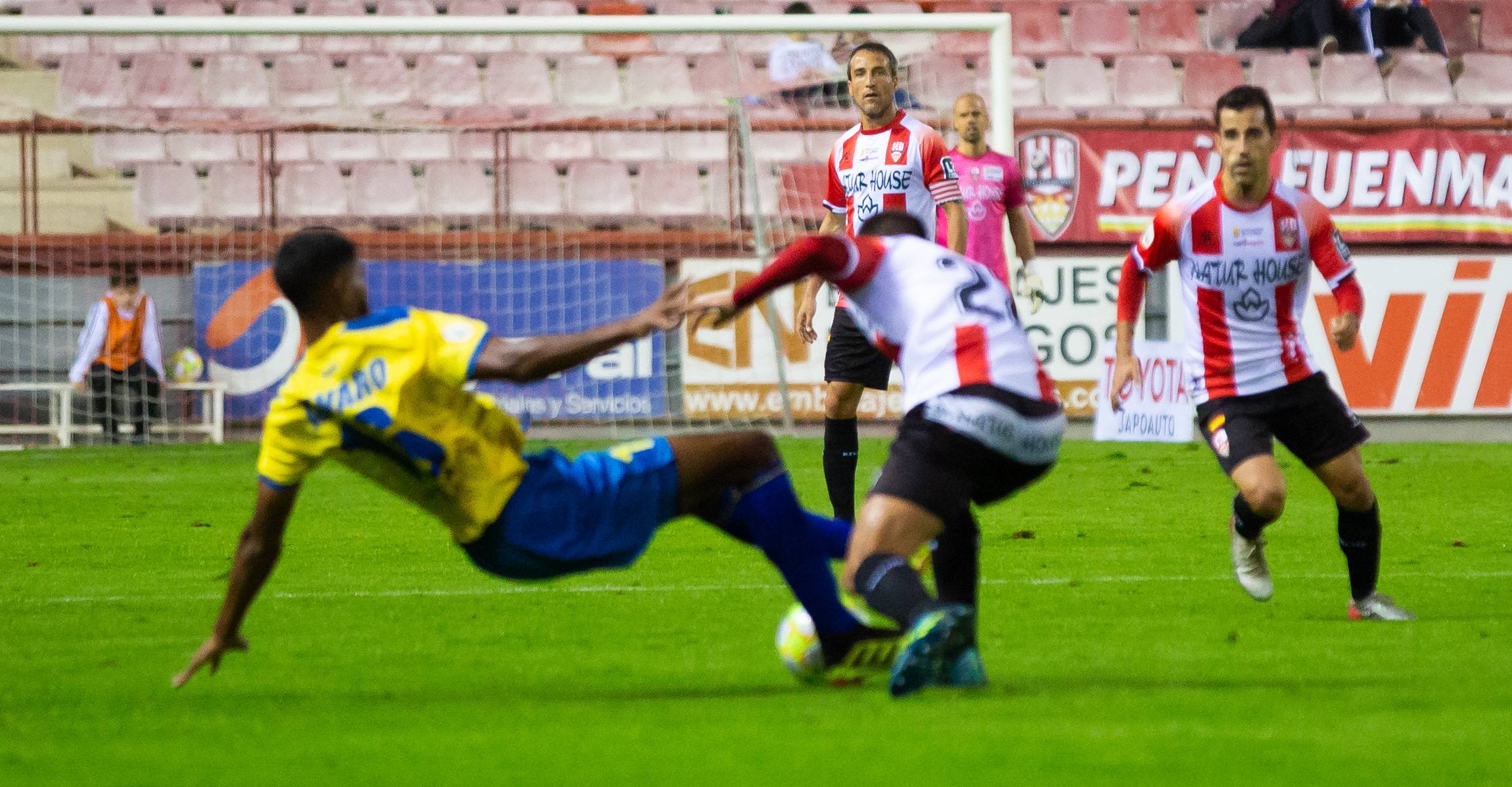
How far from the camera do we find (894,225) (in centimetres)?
484

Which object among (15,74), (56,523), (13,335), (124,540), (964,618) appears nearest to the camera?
(964,618)

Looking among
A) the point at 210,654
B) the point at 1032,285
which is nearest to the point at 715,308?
the point at 210,654

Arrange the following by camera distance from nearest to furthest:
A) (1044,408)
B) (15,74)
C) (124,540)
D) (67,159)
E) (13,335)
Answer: (1044,408), (124,540), (13,335), (67,159), (15,74)

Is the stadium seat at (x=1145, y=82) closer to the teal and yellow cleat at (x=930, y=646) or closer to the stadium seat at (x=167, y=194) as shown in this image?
the stadium seat at (x=167, y=194)

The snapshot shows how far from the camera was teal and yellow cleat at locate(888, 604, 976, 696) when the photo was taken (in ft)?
13.1

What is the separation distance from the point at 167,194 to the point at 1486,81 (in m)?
13.4

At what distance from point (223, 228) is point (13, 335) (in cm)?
198

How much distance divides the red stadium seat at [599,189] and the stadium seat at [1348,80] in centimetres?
744

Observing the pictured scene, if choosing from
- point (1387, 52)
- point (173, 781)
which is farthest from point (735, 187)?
point (173, 781)

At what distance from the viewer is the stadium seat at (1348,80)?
18875 millimetres

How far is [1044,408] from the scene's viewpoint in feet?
14.9

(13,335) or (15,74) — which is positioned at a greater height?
(15,74)

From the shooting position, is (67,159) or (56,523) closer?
(56,523)

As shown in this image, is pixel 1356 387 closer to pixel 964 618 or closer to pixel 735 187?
pixel 735 187
